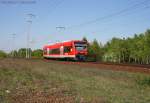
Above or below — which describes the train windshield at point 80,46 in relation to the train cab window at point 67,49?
above

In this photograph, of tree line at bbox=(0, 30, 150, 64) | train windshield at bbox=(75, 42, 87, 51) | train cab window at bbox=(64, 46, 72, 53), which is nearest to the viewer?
train windshield at bbox=(75, 42, 87, 51)

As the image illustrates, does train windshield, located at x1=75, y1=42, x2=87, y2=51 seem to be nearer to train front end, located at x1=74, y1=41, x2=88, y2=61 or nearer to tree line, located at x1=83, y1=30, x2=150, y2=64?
train front end, located at x1=74, y1=41, x2=88, y2=61

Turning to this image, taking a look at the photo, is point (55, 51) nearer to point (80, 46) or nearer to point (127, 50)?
point (80, 46)

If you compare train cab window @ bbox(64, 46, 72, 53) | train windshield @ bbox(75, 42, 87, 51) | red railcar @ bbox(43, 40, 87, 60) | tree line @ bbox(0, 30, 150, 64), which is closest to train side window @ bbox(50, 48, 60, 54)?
red railcar @ bbox(43, 40, 87, 60)

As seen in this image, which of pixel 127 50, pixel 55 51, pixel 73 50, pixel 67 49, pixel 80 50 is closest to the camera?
pixel 73 50

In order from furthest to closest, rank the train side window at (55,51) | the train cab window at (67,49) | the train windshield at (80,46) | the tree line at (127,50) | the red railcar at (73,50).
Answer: the tree line at (127,50)
the train side window at (55,51)
the train cab window at (67,49)
the train windshield at (80,46)
the red railcar at (73,50)

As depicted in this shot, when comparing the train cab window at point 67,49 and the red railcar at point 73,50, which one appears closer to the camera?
the red railcar at point 73,50

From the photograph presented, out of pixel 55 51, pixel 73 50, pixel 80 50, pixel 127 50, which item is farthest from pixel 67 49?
pixel 127 50

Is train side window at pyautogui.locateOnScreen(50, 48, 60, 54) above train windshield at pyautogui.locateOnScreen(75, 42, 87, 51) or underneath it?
underneath

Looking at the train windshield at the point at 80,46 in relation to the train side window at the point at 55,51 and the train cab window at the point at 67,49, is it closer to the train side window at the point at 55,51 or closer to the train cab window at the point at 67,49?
the train cab window at the point at 67,49

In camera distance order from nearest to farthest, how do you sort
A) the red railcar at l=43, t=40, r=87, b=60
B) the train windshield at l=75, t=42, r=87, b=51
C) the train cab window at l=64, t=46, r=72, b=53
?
the red railcar at l=43, t=40, r=87, b=60
the train windshield at l=75, t=42, r=87, b=51
the train cab window at l=64, t=46, r=72, b=53

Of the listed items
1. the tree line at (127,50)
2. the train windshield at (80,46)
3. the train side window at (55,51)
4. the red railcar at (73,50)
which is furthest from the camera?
the tree line at (127,50)

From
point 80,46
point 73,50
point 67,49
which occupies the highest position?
point 80,46

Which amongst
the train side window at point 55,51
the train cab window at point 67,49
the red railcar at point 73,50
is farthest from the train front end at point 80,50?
the train side window at point 55,51
